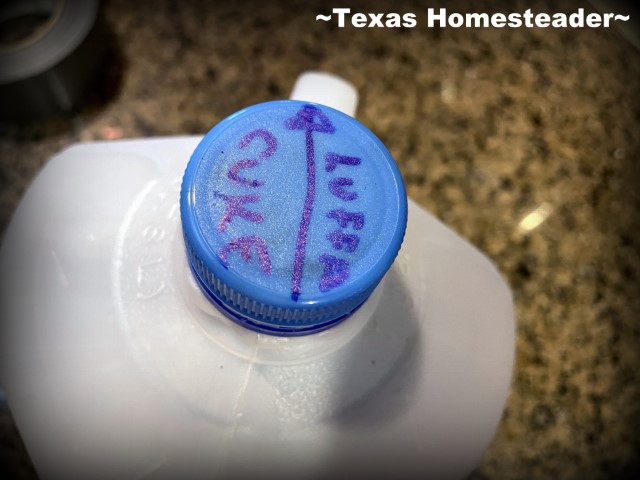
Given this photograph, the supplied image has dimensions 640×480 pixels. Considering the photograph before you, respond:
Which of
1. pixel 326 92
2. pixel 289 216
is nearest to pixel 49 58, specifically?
pixel 326 92

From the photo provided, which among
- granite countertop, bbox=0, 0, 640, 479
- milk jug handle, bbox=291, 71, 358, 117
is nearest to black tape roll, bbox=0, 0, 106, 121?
granite countertop, bbox=0, 0, 640, 479

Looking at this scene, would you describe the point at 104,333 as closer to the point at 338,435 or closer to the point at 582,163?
the point at 338,435

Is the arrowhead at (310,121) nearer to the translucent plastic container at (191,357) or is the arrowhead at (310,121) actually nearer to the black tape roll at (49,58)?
the translucent plastic container at (191,357)

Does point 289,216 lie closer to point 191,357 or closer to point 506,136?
point 191,357

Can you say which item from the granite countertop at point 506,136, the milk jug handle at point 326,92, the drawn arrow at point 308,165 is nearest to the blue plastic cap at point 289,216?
the drawn arrow at point 308,165

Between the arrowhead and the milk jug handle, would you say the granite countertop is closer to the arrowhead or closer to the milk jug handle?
the milk jug handle

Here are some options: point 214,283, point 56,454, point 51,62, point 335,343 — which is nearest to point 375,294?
point 335,343

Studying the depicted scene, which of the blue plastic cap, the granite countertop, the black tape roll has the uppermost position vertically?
the blue plastic cap
